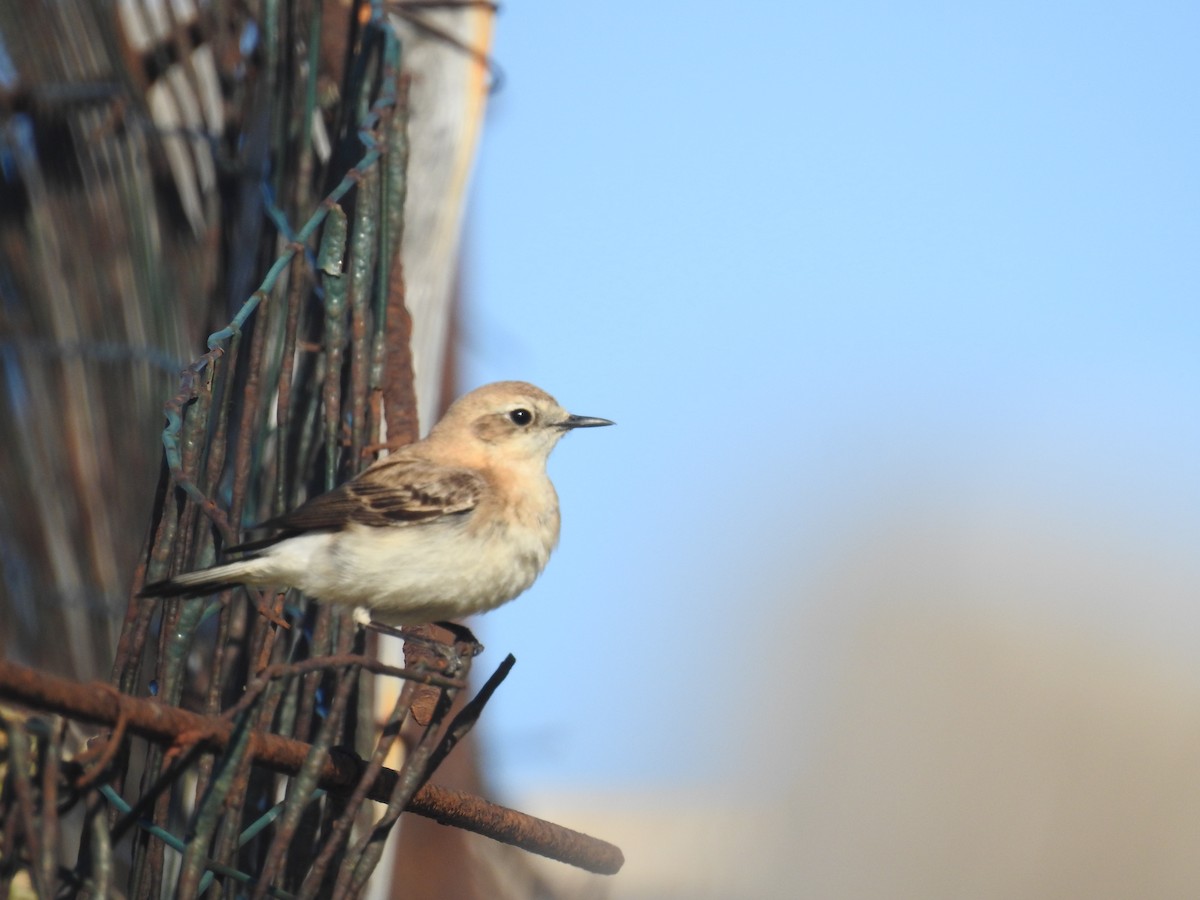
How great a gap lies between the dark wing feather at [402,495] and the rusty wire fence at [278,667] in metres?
0.09

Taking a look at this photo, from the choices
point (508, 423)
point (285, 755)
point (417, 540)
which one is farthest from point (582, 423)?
point (285, 755)

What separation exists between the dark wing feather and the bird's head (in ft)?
0.94

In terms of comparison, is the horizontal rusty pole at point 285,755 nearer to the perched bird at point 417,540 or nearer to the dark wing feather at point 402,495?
the perched bird at point 417,540

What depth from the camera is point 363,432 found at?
373 cm

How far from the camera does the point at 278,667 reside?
211cm

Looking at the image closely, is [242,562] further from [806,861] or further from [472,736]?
[806,861]

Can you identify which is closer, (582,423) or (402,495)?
(402,495)

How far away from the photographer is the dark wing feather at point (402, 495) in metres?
3.87

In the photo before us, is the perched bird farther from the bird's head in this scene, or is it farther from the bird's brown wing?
the bird's head

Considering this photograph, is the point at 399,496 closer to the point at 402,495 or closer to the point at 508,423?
the point at 402,495

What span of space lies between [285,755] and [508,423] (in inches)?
102

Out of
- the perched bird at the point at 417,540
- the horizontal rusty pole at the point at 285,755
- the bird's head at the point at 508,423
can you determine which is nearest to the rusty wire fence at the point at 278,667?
the horizontal rusty pole at the point at 285,755

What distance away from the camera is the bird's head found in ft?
15.3

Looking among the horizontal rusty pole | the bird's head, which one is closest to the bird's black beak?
the bird's head
